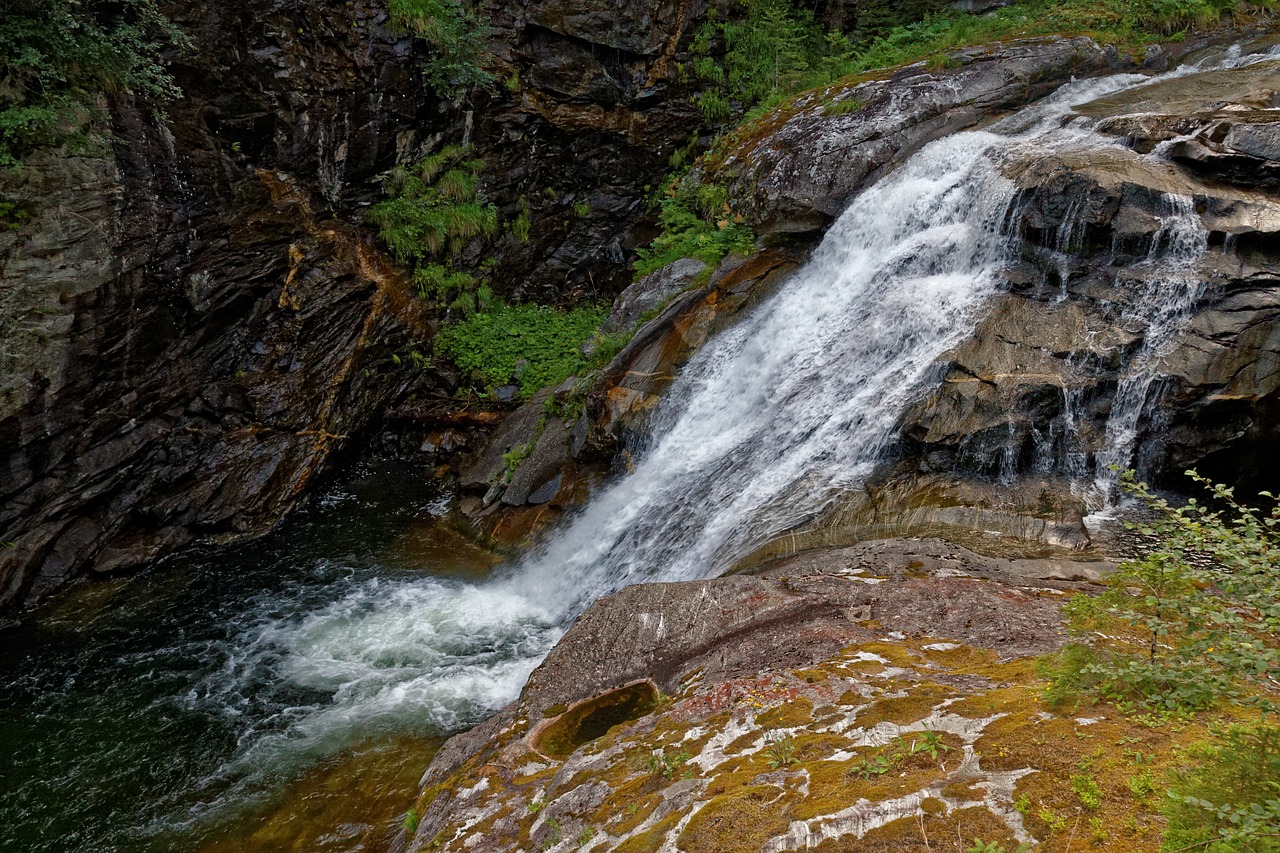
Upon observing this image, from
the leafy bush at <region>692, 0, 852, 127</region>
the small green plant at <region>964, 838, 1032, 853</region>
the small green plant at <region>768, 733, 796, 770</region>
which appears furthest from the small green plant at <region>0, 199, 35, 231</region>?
the leafy bush at <region>692, 0, 852, 127</region>

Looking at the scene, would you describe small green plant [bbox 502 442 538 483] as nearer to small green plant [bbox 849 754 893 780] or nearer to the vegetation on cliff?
the vegetation on cliff

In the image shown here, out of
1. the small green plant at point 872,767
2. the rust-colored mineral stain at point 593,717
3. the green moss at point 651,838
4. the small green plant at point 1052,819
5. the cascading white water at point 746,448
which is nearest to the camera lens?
the small green plant at point 1052,819

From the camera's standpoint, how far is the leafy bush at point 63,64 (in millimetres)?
8422

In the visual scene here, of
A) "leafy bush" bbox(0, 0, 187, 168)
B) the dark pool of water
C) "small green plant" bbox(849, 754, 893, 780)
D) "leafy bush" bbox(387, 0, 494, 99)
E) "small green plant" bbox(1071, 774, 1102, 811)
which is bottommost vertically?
the dark pool of water

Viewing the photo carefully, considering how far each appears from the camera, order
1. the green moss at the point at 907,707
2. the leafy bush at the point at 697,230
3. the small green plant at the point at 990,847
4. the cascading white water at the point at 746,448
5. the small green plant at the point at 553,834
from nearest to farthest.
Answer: the small green plant at the point at 990,847
the green moss at the point at 907,707
the small green plant at the point at 553,834
the cascading white water at the point at 746,448
the leafy bush at the point at 697,230

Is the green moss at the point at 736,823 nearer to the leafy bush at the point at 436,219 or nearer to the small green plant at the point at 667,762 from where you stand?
the small green plant at the point at 667,762

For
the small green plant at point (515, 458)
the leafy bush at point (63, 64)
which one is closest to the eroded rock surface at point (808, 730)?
the small green plant at point (515, 458)

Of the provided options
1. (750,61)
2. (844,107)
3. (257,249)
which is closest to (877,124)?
(844,107)

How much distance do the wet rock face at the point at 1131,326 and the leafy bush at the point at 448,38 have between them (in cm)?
1054

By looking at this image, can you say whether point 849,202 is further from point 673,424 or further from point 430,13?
point 430,13

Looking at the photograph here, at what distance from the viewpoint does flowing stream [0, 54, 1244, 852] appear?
21.2ft

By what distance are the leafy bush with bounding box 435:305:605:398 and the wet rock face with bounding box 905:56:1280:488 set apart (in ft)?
23.8

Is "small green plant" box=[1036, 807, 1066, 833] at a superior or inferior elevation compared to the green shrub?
inferior

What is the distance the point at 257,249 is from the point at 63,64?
3226 mm
